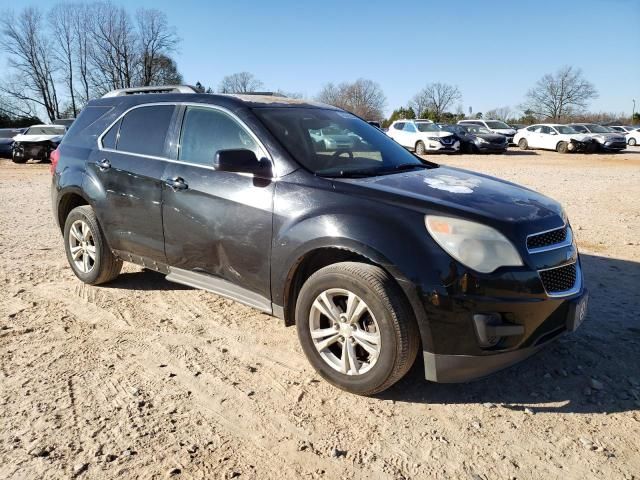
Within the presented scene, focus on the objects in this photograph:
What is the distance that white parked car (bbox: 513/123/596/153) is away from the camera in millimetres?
25953

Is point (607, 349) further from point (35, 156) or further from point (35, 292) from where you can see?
point (35, 156)

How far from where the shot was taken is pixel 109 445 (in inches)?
100

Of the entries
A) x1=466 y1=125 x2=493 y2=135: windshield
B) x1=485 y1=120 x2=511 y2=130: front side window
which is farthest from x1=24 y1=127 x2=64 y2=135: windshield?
x1=485 y1=120 x2=511 y2=130: front side window

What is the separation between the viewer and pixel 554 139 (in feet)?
87.9

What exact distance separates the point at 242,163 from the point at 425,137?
2091cm

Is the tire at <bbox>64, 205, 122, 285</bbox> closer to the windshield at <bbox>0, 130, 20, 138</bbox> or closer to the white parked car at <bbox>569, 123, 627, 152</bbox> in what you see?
the windshield at <bbox>0, 130, 20, 138</bbox>

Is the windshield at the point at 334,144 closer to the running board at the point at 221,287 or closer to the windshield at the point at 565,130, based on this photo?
the running board at the point at 221,287

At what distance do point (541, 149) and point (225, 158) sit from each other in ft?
94.3

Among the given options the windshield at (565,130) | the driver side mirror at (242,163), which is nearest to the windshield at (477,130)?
the windshield at (565,130)

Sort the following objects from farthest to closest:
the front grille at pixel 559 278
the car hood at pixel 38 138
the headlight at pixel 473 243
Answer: the car hood at pixel 38 138
the front grille at pixel 559 278
the headlight at pixel 473 243

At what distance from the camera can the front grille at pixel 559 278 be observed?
283 cm

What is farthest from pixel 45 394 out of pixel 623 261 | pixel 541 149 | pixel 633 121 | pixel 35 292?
pixel 633 121

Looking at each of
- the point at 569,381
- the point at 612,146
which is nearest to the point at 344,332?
the point at 569,381

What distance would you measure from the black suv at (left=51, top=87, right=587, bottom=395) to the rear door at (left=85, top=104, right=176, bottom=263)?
1cm
